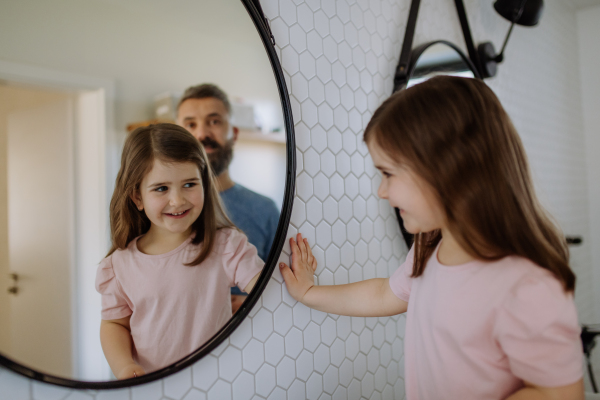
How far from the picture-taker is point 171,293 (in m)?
0.61

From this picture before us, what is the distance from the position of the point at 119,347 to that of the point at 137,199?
0.21 metres

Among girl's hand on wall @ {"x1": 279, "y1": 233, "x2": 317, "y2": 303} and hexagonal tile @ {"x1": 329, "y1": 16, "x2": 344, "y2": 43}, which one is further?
hexagonal tile @ {"x1": 329, "y1": 16, "x2": 344, "y2": 43}

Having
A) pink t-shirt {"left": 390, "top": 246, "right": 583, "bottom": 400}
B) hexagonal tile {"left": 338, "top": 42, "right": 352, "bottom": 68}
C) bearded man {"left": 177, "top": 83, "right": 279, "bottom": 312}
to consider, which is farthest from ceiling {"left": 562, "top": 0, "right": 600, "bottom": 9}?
bearded man {"left": 177, "top": 83, "right": 279, "bottom": 312}

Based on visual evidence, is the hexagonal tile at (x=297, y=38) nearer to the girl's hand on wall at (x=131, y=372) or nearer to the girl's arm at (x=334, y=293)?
the girl's arm at (x=334, y=293)

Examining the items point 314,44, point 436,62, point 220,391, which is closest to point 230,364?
point 220,391

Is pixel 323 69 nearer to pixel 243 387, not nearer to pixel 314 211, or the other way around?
pixel 314 211

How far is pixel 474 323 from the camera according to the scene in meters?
0.62

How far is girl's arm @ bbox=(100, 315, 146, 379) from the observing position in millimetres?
547

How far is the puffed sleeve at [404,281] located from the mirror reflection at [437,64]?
51cm

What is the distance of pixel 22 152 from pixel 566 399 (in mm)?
772

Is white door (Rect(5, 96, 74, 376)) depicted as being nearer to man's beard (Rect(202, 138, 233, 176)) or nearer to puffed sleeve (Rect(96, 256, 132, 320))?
puffed sleeve (Rect(96, 256, 132, 320))

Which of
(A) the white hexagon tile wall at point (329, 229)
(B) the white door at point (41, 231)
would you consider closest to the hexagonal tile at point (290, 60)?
(A) the white hexagon tile wall at point (329, 229)

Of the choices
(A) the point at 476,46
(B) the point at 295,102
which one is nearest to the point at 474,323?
(B) the point at 295,102

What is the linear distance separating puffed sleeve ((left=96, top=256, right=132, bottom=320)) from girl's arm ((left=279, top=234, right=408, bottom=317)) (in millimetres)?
326
